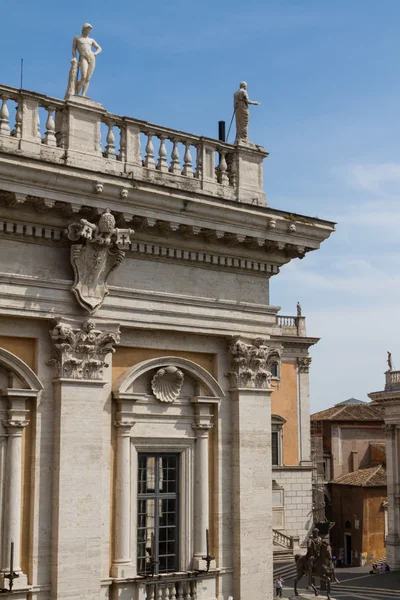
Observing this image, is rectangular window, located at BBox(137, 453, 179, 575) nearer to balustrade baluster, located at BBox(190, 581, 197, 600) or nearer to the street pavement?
balustrade baluster, located at BBox(190, 581, 197, 600)

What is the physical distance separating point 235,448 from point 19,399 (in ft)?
13.4

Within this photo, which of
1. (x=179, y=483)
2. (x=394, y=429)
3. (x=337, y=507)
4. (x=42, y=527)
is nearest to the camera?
(x=42, y=527)

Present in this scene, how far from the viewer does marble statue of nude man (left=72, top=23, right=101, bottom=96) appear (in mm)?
13922

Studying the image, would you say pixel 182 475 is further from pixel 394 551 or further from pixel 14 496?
pixel 394 551

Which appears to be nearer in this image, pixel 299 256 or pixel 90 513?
pixel 90 513

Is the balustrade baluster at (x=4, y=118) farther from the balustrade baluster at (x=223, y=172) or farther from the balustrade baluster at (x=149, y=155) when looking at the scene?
the balustrade baluster at (x=223, y=172)

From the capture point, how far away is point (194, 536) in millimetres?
14578

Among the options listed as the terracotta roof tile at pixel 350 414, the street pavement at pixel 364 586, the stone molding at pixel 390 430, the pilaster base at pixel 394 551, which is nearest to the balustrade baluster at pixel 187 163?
the street pavement at pixel 364 586

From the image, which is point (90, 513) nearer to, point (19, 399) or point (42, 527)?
point (42, 527)

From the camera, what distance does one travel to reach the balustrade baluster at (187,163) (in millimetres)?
15070

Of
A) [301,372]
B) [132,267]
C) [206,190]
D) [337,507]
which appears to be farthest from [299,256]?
[337,507]

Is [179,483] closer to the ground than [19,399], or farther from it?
closer to the ground

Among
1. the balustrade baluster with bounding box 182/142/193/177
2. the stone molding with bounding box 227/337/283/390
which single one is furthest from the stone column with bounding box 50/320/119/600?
the balustrade baluster with bounding box 182/142/193/177

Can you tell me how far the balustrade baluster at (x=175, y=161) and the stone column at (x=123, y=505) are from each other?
13.9 ft
